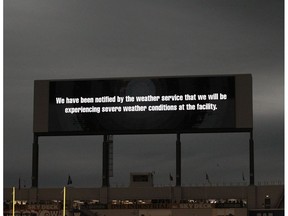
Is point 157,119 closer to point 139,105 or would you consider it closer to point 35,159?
point 139,105

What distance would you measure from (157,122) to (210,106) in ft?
9.20

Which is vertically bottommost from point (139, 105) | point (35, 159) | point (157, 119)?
point (35, 159)

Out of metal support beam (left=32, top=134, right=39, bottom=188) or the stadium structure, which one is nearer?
the stadium structure

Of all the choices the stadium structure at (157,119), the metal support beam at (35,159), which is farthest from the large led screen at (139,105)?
the metal support beam at (35,159)

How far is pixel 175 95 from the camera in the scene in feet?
126

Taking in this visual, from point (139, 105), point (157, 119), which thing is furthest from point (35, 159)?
point (157, 119)

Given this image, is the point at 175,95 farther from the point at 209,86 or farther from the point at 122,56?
the point at 122,56

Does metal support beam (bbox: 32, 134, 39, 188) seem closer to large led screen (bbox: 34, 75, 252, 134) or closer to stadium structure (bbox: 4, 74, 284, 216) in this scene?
stadium structure (bbox: 4, 74, 284, 216)

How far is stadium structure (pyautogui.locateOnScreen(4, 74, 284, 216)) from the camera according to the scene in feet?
124

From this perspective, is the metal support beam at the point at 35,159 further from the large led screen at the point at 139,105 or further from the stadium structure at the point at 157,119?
the large led screen at the point at 139,105

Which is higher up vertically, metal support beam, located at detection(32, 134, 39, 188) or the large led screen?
the large led screen

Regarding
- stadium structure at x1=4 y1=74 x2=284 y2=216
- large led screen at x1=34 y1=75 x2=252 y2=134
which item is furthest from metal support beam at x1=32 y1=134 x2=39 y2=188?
large led screen at x1=34 y1=75 x2=252 y2=134

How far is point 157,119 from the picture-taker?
38469 millimetres

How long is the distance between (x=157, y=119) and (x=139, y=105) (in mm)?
1322
